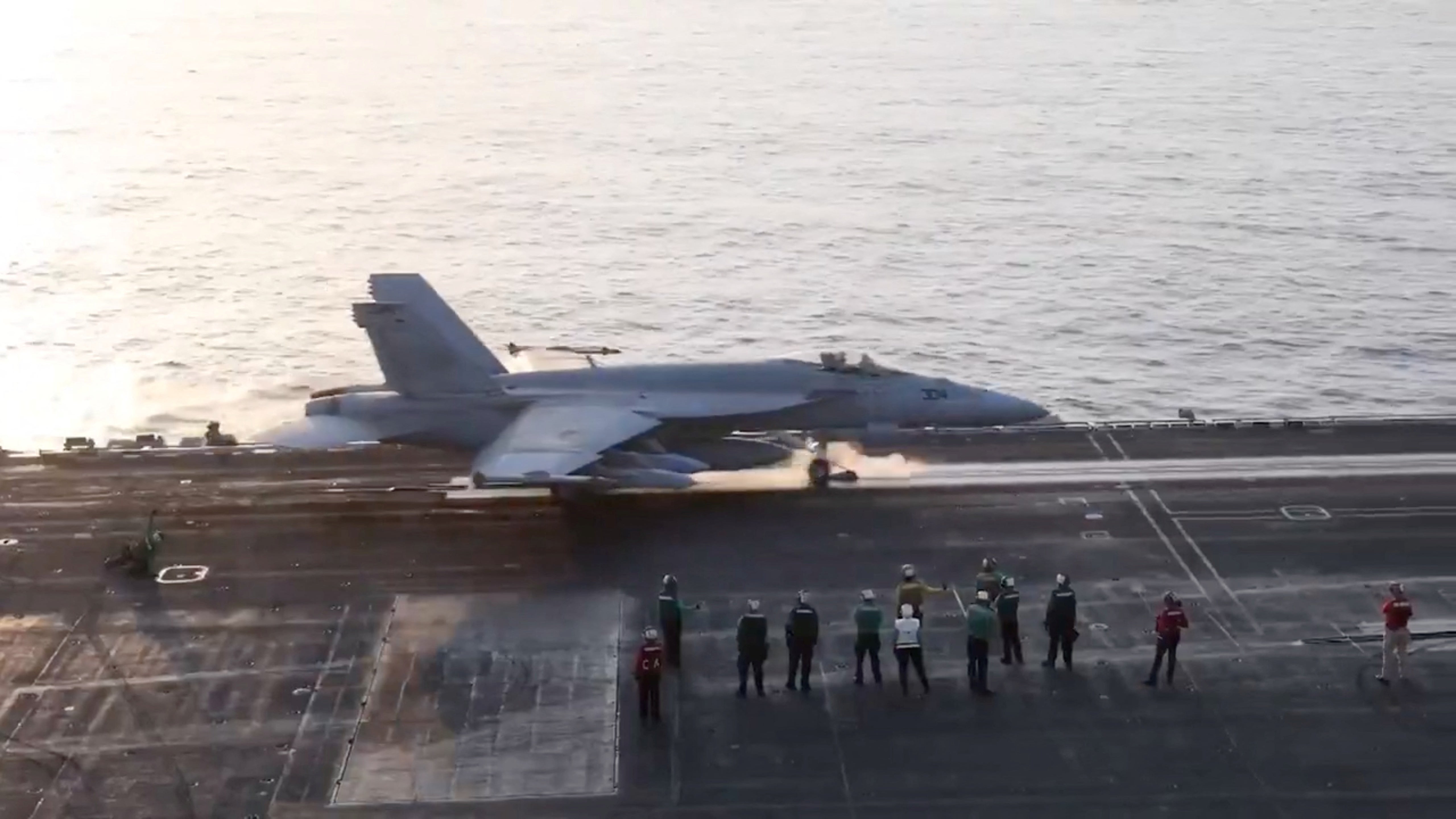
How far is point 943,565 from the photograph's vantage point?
32.2 m

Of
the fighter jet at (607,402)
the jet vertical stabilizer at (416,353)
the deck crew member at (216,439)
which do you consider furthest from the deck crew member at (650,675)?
the deck crew member at (216,439)

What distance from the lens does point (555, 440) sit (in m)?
35.7

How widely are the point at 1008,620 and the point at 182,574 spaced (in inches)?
632

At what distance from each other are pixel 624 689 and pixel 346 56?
416 feet

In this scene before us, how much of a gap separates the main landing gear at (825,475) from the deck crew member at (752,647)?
37.6ft

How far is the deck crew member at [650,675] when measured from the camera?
24438mm

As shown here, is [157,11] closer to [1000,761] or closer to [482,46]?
[482,46]

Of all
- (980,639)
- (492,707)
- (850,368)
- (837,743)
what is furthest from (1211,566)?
(492,707)

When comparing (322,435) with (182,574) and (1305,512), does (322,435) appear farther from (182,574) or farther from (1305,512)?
(1305,512)

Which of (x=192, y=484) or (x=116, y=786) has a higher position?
(x=192, y=484)

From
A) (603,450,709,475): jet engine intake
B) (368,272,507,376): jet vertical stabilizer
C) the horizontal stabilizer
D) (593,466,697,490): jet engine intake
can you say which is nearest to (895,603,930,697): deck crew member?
(593,466,697,490): jet engine intake

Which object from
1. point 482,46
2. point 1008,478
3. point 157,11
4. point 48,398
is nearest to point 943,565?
point 1008,478

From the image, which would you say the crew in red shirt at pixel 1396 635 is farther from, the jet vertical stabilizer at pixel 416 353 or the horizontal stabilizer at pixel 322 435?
the horizontal stabilizer at pixel 322 435

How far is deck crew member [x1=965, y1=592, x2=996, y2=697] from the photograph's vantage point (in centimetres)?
2531
